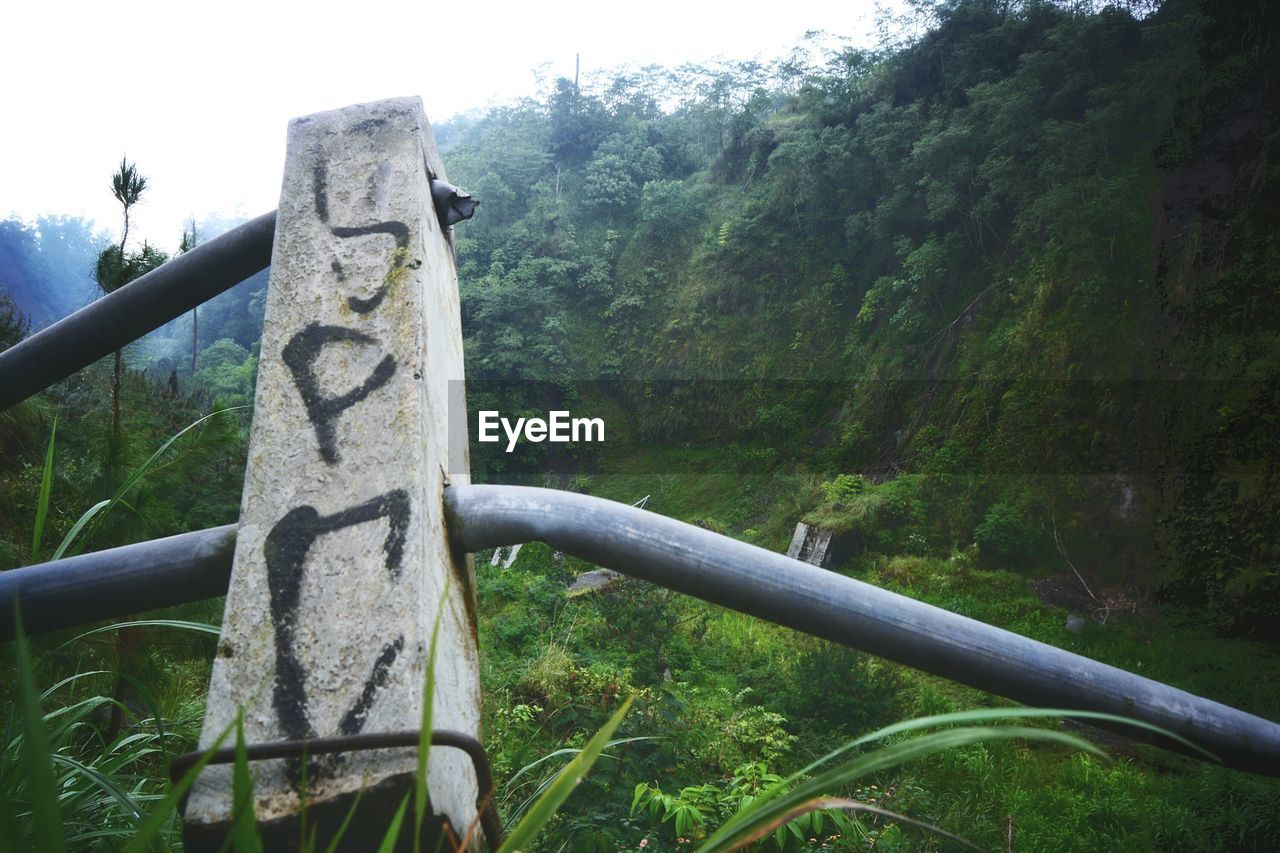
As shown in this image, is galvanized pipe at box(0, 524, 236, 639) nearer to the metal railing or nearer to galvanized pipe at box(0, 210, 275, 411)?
the metal railing

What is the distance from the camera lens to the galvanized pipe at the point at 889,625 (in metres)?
0.49

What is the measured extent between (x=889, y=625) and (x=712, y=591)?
134mm

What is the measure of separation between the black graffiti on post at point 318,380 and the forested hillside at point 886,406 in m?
0.23

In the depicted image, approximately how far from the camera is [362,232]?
75cm

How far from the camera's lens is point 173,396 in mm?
9141

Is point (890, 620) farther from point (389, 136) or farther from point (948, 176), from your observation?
point (948, 176)

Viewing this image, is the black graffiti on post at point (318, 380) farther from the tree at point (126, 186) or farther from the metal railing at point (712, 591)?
the tree at point (126, 186)

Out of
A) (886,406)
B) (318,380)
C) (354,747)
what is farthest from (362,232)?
(886,406)

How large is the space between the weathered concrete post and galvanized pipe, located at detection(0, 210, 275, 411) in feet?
0.17

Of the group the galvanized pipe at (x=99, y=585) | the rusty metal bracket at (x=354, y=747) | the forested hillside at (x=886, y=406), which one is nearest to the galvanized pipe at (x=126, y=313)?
the forested hillside at (x=886, y=406)

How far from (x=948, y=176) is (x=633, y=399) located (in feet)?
29.1

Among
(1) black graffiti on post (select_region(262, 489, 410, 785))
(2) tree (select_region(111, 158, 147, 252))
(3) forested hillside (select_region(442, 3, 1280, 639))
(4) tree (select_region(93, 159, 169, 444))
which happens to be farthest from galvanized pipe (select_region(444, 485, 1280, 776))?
(3) forested hillside (select_region(442, 3, 1280, 639))

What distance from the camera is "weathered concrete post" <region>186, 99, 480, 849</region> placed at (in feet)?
1.72

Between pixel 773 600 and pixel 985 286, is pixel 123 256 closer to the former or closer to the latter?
pixel 773 600
